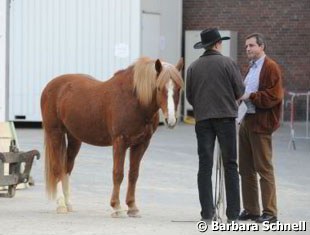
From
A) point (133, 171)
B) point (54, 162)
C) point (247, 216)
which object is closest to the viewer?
point (247, 216)

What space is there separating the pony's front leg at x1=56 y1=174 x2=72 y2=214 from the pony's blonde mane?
5.32 ft

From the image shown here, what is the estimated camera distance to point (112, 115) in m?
10.3

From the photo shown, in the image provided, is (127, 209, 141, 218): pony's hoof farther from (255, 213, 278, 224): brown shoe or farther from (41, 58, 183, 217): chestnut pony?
(255, 213, 278, 224): brown shoe

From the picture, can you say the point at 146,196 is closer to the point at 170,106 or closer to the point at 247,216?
the point at 247,216

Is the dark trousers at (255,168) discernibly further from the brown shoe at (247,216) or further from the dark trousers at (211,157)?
the dark trousers at (211,157)

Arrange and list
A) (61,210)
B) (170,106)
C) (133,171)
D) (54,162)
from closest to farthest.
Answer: (170,106) < (133,171) < (61,210) < (54,162)

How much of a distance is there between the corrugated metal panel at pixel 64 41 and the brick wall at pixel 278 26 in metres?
4.20

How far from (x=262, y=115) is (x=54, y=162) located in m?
2.61

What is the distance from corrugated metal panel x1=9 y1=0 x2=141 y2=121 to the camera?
22.7 meters

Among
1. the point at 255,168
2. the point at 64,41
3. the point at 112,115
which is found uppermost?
the point at 112,115

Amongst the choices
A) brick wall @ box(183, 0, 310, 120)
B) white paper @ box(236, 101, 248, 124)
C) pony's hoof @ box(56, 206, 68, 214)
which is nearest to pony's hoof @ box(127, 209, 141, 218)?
pony's hoof @ box(56, 206, 68, 214)

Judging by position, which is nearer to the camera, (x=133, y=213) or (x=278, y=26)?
(x=133, y=213)

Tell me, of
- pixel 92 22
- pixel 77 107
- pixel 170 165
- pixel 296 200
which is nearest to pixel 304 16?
pixel 92 22

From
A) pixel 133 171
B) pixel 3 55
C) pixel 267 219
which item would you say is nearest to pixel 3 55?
pixel 3 55
